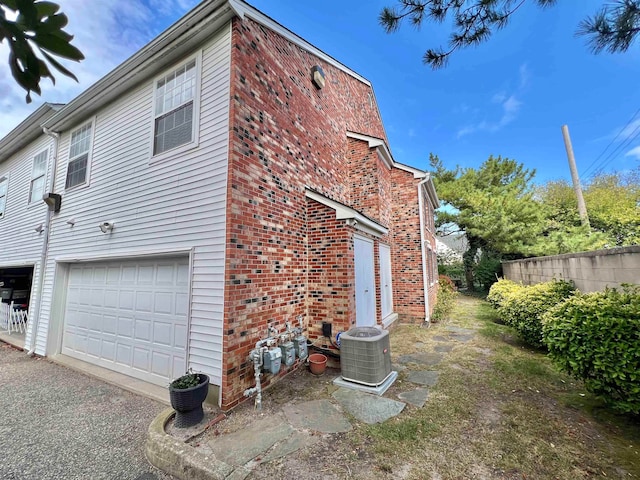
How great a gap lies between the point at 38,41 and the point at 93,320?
6.58 m

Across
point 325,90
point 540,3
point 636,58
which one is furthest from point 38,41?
point 325,90

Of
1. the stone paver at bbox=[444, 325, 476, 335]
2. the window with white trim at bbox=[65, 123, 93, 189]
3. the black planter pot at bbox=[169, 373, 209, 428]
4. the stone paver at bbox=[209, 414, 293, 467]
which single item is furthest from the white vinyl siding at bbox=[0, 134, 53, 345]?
the stone paver at bbox=[444, 325, 476, 335]

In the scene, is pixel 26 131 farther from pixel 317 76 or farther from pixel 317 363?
pixel 317 363

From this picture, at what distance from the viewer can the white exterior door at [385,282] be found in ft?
25.8

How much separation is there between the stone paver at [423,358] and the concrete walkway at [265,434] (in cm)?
102

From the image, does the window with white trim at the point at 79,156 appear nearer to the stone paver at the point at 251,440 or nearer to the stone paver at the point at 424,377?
the stone paver at the point at 251,440

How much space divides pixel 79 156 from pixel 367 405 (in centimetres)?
854

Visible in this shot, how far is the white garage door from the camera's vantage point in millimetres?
4484

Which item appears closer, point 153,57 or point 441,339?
point 153,57

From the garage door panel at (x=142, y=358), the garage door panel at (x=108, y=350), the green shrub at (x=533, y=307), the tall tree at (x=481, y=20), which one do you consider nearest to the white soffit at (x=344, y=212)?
the tall tree at (x=481, y=20)

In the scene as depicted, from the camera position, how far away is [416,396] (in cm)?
396

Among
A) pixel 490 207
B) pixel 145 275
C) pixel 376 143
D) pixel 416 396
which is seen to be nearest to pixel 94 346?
pixel 145 275

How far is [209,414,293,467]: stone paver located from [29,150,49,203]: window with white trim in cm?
914

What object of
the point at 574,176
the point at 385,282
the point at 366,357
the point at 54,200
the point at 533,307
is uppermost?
the point at 574,176
